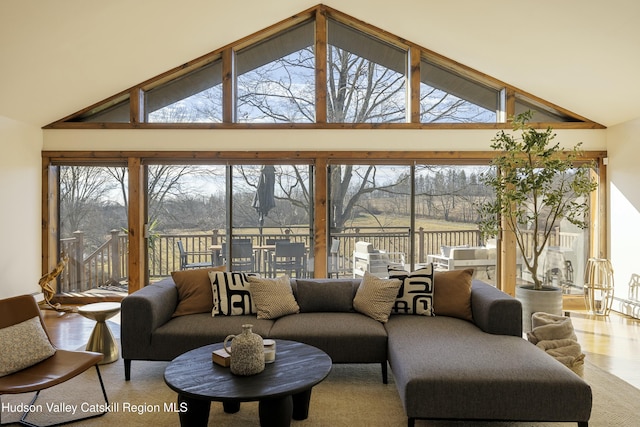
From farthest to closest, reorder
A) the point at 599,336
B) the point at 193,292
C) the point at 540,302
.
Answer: the point at 599,336
the point at 540,302
the point at 193,292

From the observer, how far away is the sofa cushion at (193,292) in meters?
3.79

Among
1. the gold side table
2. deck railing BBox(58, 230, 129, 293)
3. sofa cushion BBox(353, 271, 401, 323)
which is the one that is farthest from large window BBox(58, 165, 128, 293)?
sofa cushion BBox(353, 271, 401, 323)

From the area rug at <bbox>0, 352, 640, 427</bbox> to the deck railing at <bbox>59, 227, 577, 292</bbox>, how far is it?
254 centimetres

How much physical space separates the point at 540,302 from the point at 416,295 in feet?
4.12

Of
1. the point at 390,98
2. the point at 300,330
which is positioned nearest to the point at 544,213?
the point at 390,98

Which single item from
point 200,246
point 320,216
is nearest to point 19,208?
point 200,246

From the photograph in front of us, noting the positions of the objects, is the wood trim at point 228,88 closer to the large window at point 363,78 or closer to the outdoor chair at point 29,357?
the large window at point 363,78

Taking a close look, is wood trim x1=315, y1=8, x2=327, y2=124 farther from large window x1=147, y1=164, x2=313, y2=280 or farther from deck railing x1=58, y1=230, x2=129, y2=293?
deck railing x1=58, y1=230, x2=129, y2=293

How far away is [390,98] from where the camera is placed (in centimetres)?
614

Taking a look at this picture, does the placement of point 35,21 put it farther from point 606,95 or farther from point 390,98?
point 606,95

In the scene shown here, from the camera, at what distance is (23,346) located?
273 centimetres

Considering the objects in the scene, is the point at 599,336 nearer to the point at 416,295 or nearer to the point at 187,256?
the point at 416,295

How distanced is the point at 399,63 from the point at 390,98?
50 centimetres

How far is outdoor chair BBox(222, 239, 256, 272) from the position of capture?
606 centimetres
